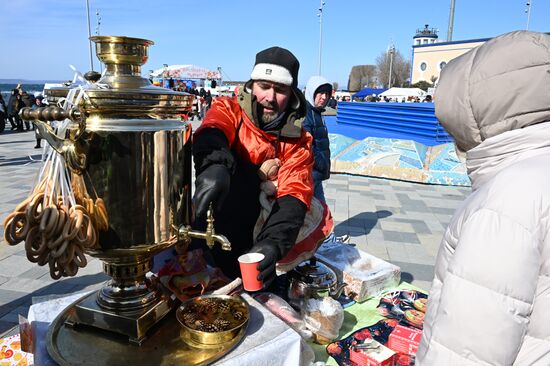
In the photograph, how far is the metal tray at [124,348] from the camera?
111 centimetres

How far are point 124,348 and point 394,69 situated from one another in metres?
70.1

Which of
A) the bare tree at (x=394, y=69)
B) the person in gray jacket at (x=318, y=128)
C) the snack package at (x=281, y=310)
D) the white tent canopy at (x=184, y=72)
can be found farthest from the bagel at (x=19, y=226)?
the bare tree at (x=394, y=69)

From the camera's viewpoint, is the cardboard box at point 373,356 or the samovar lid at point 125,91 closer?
the samovar lid at point 125,91

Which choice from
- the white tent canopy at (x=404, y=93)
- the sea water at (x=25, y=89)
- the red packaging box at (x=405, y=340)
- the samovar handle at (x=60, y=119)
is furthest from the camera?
the white tent canopy at (x=404, y=93)

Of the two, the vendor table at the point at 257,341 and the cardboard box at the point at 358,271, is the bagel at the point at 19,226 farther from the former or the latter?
the cardboard box at the point at 358,271

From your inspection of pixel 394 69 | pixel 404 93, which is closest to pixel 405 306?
pixel 404 93

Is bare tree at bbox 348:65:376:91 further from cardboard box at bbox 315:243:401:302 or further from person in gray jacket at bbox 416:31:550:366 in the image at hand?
person in gray jacket at bbox 416:31:550:366

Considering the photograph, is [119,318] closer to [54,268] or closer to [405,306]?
[54,268]

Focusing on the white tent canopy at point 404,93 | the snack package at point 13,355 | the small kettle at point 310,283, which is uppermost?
the white tent canopy at point 404,93

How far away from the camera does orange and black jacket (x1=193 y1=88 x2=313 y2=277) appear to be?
1.68 meters

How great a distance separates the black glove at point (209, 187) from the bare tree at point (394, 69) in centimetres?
6559

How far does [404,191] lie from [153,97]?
6.67 metres

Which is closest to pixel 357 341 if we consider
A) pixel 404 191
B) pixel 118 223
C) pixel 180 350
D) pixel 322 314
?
pixel 322 314

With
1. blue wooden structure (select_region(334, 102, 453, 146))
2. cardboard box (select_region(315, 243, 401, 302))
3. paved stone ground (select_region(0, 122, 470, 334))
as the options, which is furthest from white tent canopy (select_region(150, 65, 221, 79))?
cardboard box (select_region(315, 243, 401, 302))
